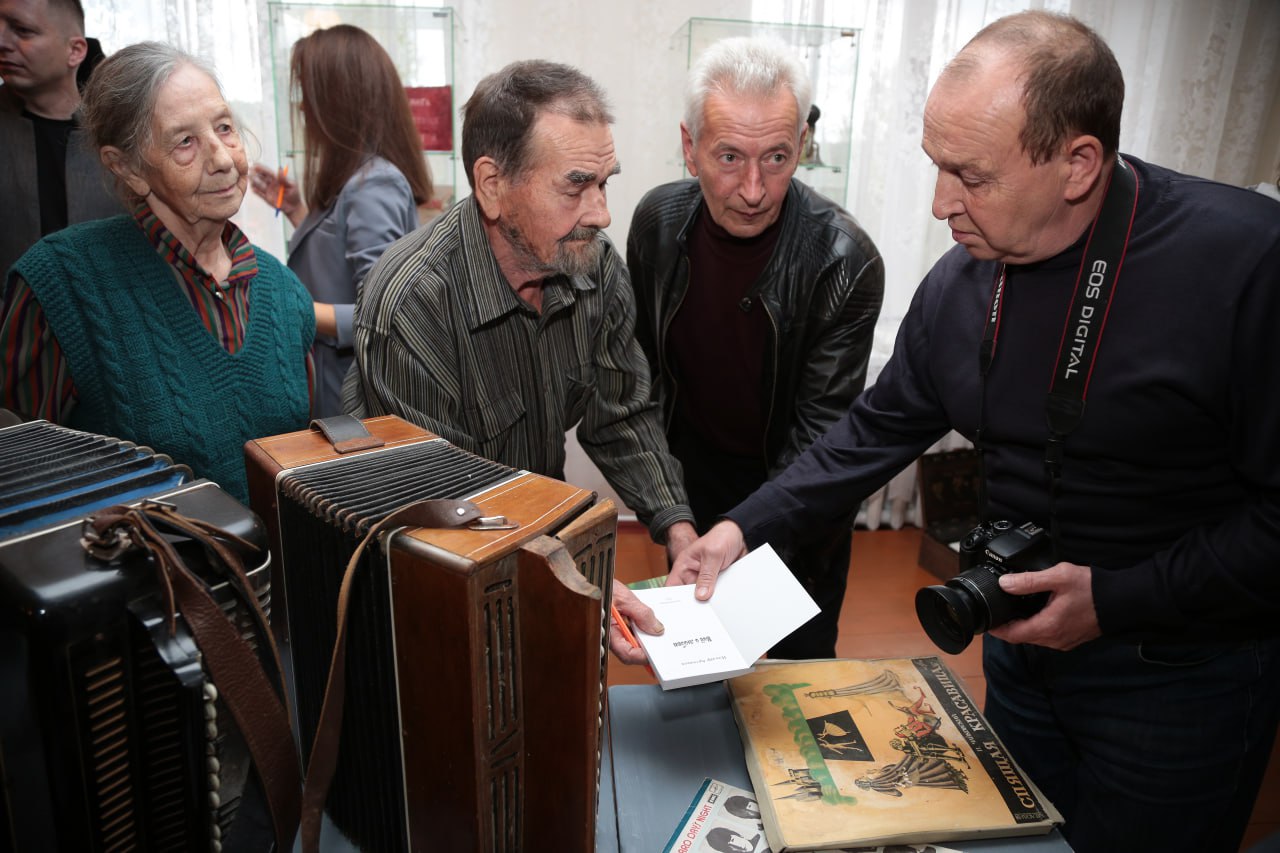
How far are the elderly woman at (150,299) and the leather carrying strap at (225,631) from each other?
2.45 ft

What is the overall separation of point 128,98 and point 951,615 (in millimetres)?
1659

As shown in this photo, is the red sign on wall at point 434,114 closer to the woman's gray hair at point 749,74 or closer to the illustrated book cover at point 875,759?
the woman's gray hair at point 749,74

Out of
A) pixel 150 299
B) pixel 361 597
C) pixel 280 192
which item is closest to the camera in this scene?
pixel 361 597

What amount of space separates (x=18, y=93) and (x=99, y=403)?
1.08 metres

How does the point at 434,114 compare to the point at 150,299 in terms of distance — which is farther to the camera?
the point at 434,114

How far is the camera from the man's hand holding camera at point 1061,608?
1.38 meters

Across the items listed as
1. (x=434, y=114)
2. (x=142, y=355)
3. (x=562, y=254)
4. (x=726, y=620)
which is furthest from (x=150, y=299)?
(x=434, y=114)

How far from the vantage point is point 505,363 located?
1.83 meters

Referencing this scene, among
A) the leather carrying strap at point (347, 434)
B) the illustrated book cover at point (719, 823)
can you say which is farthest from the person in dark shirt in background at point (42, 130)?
the illustrated book cover at point (719, 823)

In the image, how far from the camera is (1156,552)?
4.61ft

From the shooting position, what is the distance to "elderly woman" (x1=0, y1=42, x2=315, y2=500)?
5.02ft

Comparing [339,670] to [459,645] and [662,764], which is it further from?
[662,764]

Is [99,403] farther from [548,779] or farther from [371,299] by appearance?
[548,779]

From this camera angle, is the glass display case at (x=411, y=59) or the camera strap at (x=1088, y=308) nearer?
the camera strap at (x=1088, y=308)
